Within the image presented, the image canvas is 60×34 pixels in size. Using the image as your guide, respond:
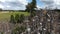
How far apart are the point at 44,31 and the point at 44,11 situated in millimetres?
430

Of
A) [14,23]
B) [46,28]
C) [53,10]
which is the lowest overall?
[14,23]

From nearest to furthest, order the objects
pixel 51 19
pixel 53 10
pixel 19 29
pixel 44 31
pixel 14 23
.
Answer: pixel 44 31 < pixel 51 19 < pixel 53 10 < pixel 19 29 < pixel 14 23

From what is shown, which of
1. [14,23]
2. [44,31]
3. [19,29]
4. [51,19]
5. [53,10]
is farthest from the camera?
[14,23]

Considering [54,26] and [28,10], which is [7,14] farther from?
[54,26]

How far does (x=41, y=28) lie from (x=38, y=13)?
436 millimetres

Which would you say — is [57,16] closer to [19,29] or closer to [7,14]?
[19,29]

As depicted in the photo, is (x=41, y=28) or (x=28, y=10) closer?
(x=41, y=28)

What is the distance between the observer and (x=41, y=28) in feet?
8.10

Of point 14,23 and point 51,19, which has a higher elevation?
point 51,19

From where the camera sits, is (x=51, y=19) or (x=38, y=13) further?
(x=38, y=13)

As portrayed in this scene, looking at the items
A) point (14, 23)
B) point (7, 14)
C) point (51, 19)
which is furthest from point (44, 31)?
point (7, 14)

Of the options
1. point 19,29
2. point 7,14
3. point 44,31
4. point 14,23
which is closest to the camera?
point 44,31

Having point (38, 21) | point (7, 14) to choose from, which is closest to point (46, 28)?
point (38, 21)

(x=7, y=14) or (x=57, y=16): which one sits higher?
(x=57, y=16)
